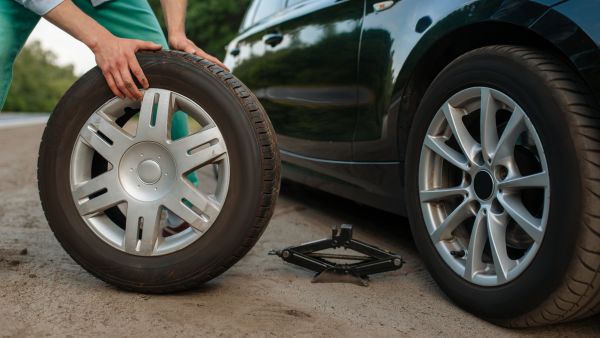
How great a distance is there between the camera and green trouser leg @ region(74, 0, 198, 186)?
2.67m

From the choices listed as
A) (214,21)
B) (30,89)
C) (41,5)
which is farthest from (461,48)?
(30,89)

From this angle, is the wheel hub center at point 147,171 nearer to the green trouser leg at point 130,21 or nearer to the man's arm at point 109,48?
the man's arm at point 109,48

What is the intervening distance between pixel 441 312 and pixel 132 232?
42.4 inches

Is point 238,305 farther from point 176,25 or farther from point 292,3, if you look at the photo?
point 292,3

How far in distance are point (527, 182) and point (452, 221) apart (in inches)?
13.9

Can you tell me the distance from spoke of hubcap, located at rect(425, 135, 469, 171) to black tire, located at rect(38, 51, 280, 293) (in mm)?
547

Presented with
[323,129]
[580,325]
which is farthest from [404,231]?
[580,325]

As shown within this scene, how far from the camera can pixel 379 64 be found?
259 cm

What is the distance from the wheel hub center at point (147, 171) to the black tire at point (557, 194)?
1.07m

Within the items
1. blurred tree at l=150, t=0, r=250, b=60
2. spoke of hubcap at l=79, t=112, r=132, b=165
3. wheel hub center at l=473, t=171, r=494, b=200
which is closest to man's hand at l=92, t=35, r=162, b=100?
spoke of hubcap at l=79, t=112, r=132, b=165

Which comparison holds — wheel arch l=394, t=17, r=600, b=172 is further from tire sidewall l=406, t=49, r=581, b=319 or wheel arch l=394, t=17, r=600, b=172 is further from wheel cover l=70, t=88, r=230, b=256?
wheel cover l=70, t=88, r=230, b=256

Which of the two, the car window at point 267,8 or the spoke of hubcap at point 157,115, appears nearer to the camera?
the spoke of hubcap at point 157,115

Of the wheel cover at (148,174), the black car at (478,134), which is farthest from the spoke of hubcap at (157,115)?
the black car at (478,134)

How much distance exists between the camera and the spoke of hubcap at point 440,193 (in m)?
2.18
